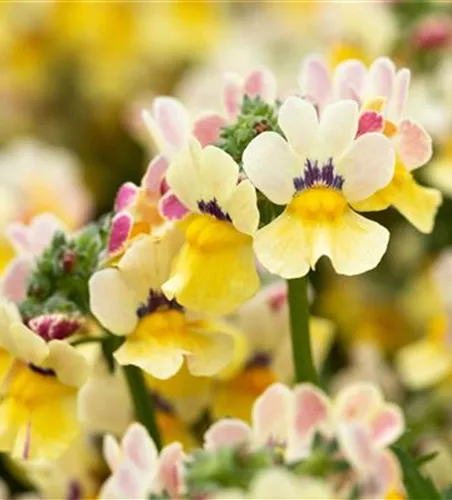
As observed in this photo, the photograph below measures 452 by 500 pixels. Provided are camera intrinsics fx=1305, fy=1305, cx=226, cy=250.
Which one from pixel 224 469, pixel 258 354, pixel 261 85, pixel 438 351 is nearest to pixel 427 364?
pixel 438 351

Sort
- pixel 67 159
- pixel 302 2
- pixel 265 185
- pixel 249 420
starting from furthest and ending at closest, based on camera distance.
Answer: pixel 302 2
pixel 67 159
pixel 249 420
pixel 265 185

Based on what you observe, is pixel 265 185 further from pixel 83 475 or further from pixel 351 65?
pixel 83 475

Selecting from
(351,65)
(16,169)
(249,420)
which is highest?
(16,169)

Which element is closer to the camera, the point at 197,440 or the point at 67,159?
the point at 197,440

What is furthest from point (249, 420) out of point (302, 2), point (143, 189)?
point (302, 2)

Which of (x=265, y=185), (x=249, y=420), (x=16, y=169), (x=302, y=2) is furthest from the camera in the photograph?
(x=302, y=2)

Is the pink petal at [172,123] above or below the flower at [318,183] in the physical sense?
above

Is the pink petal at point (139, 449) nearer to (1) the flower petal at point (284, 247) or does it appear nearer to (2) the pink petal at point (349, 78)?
(1) the flower petal at point (284, 247)

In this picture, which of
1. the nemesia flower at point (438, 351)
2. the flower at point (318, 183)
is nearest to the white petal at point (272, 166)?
the flower at point (318, 183)
